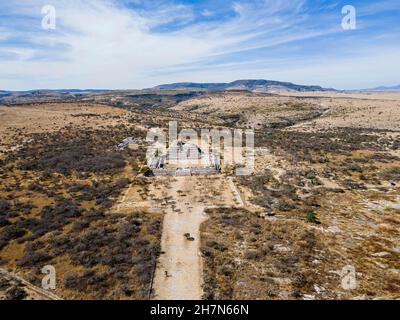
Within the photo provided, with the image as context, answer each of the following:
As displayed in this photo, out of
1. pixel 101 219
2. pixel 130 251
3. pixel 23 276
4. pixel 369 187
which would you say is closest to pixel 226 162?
pixel 369 187

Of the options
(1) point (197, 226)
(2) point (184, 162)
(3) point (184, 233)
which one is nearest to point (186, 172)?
(2) point (184, 162)

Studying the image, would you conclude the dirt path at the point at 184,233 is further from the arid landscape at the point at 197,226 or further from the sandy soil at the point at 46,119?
the sandy soil at the point at 46,119

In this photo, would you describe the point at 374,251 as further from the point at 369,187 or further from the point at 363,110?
the point at 363,110

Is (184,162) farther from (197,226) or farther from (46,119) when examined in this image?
(46,119)

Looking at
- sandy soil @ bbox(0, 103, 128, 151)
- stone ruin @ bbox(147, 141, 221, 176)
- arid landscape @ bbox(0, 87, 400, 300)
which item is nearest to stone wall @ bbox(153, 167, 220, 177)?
stone ruin @ bbox(147, 141, 221, 176)

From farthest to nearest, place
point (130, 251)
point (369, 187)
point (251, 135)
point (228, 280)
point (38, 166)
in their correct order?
point (251, 135) < point (38, 166) < point (369, 187) < point (130, 251) < point (228, 280)

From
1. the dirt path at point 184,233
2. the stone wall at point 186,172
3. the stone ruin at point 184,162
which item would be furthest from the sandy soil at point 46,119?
the dirt path at point 184,233
